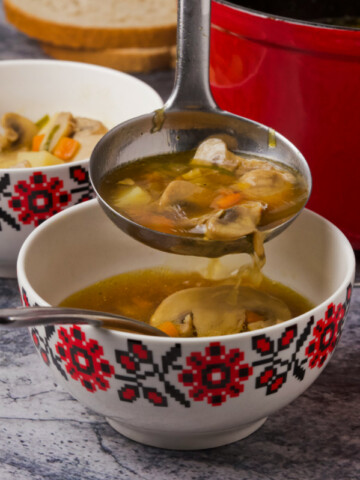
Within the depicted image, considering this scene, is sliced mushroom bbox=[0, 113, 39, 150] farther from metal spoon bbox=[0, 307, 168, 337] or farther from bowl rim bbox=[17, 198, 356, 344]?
metal spoon bbox=[0, 307, 168, 337]

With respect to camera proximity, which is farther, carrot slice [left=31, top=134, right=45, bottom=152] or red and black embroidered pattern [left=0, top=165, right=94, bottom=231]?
carrot slice [left=31, top=134, right=45, bottom=152]

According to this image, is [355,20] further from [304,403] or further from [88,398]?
[88,398]

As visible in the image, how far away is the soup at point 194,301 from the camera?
1.24 metres

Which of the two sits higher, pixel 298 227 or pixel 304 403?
pixel 298 227

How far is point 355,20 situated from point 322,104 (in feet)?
1.55

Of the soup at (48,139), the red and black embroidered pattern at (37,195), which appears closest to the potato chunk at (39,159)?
the soup at (48,139)

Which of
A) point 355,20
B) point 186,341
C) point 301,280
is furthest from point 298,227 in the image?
point 355,20

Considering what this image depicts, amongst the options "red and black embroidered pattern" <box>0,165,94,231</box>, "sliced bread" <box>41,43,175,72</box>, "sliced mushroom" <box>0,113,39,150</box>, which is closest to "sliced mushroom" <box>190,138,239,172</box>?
"red and black embroidered pattern" <box>0,165,94,231</box>

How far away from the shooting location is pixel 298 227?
1.37 m

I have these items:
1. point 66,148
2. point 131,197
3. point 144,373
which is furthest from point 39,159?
point 144,373

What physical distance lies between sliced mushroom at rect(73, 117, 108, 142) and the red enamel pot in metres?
0.32

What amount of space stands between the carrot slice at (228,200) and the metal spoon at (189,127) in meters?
0.12

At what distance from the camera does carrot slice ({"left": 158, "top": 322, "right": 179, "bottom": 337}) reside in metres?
1.23

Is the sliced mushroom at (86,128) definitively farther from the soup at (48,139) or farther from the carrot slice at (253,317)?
the carrot slice at (253,317)
